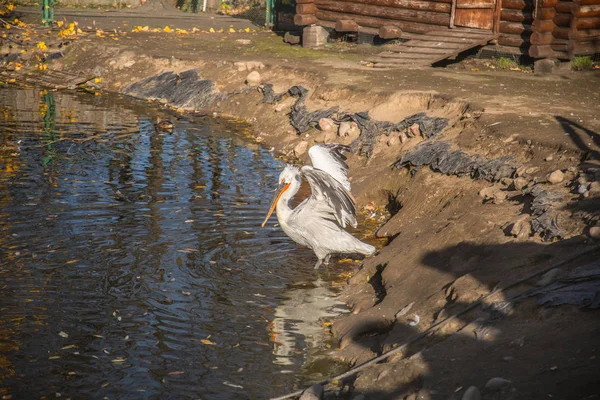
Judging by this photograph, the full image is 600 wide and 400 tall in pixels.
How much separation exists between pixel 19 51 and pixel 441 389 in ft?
60.4

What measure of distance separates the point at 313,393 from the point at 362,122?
780cm

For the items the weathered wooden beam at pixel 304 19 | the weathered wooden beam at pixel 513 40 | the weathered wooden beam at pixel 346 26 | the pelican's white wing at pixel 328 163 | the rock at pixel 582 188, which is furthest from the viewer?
the weathered wooden beam at pixel 304 19

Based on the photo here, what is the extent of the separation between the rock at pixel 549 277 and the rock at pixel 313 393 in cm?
193

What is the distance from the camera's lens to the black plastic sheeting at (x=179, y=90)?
17.5m

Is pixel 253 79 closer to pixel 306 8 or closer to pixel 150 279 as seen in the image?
pixel 306 8

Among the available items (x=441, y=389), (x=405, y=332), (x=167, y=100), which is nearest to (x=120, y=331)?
(x=405, y=332)

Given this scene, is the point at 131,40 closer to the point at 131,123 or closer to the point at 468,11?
the point at 131,123

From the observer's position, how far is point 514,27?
17.0 metres

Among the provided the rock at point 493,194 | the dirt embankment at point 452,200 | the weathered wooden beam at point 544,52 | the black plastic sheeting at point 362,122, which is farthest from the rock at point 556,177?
the weathered wooden beam at point 544,52

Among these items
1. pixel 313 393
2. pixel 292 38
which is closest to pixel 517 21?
pixel 292 38

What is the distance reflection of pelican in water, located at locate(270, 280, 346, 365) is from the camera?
7.15 metres

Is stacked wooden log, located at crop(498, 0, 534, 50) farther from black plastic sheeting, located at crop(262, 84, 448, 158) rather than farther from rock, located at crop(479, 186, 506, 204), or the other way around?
rock, located at crop(479, 186, 506, 204)

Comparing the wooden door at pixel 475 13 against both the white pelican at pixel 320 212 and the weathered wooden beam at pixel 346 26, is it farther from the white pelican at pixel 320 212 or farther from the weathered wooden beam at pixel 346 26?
the white pelican at pixel 320 212

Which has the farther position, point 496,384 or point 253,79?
point 253,79
